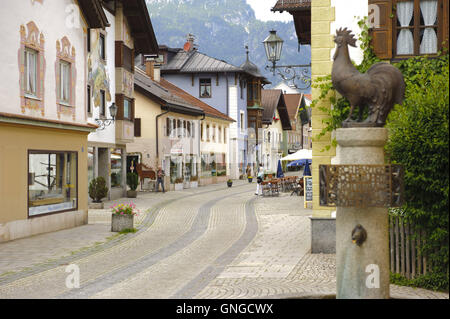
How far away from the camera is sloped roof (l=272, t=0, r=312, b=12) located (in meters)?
17.8

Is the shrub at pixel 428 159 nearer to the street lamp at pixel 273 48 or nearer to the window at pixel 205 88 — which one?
the street lamp at pixel 273 48

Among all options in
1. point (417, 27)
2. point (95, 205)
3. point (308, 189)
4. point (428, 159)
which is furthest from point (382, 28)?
point (95, 205)

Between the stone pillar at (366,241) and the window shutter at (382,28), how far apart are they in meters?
5.94

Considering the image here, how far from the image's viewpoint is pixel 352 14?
45.8 ft

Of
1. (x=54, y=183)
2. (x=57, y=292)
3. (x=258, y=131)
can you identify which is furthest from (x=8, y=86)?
(x=258, y=131)

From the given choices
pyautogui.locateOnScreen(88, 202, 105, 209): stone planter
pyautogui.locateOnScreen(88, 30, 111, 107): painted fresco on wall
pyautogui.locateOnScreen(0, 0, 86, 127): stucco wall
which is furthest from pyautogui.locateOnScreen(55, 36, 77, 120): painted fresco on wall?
pyautogui.locateOnScreen(88, 30, 111, 107): painted fresco on wall

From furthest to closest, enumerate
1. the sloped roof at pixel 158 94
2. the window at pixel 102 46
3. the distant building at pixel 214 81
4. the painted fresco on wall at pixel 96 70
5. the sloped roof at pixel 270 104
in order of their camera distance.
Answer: the sloped roof at pixel 270 104, the distant building at pixel 214 81, the sloped roof at pixel 158 94, the window at pixel 102 46, the painted fresco on wall at pixel 96 70

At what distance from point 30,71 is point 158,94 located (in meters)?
22.4

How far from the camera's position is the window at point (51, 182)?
18.5 metres

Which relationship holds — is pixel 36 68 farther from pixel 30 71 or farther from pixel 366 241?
pixel 366 241

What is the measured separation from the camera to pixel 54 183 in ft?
65.7

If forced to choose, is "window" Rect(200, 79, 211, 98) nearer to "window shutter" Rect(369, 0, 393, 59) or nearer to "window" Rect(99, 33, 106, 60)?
"window" Rect(99, 33, 106, 60)

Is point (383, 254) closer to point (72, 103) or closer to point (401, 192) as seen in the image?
point (401, 192)

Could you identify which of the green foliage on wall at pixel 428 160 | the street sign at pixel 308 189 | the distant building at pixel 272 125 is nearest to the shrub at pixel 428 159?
the green foliage on wall at pixel 428 160
